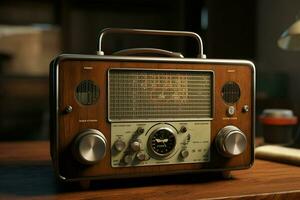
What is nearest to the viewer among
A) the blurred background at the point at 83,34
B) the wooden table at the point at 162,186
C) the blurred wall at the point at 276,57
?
the wooden table at the point at 162,186

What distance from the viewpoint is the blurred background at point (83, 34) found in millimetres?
2064

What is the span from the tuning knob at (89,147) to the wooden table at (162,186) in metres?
0.05

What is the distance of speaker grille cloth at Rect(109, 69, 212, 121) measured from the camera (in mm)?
584

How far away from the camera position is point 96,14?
2.56 meters

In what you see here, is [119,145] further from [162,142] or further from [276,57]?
[276,57]

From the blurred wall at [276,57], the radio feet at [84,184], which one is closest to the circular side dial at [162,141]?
the radio feet at [84,184]

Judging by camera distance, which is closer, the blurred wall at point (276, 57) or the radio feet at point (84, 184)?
the radio feet at point (84, 184)

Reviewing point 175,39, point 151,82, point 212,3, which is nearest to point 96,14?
point 175,39

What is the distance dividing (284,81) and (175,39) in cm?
105

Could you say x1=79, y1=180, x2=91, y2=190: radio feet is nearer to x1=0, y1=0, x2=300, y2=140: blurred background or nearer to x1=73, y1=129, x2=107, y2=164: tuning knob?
x1=73, y1=129, x2=107, y2=164: tuning knob

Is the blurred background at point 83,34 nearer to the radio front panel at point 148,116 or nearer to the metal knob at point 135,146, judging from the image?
the radio front panel at point 148,116

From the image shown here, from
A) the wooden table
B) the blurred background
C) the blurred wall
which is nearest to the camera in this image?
the wooden table

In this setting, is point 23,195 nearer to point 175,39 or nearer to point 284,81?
point 284,81

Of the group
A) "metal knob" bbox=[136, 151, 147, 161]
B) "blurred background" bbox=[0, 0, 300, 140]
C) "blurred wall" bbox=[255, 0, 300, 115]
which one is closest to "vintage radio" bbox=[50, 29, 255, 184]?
"metal knob" bbox=[136, 151, 147, 161]
